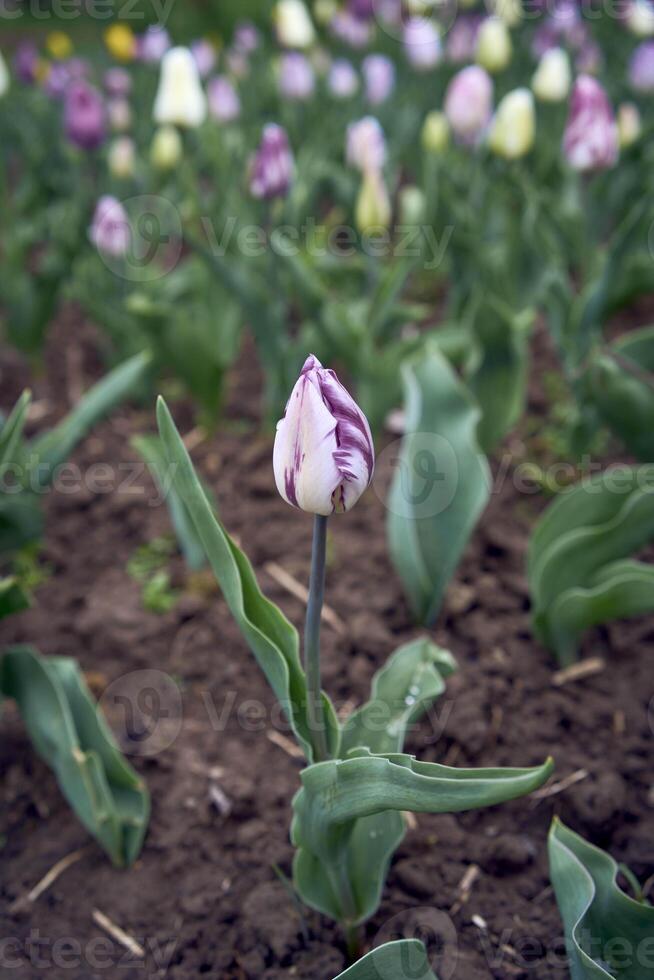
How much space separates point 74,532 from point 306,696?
1201mm

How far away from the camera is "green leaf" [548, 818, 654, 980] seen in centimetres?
107

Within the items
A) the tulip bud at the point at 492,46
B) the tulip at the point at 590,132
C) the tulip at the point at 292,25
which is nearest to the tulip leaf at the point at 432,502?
the tulip at the point at 590,132

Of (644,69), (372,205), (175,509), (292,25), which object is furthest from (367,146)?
(644,69)

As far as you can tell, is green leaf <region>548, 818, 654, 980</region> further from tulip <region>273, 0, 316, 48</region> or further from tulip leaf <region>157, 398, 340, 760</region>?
tulip <region>273, 0, 316, 48</region>

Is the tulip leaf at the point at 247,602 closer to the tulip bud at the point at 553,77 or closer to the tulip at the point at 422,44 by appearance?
the tulip bud at the point at 553,77

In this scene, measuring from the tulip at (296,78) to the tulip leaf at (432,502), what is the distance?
1.98m

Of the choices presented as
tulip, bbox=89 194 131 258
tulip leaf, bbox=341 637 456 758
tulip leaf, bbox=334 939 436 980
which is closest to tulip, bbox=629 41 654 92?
tulip, bbox=89 194 131 258

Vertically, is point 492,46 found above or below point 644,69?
above

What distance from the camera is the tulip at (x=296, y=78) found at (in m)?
3.34

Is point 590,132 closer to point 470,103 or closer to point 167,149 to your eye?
point 470,103

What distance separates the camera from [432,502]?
1.73 meters

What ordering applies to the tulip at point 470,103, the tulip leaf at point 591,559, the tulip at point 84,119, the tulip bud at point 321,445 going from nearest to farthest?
the tulip bud at point 321,445 < the tulip leaf at point 591,559 < the tulip at point 470,103 < the tulip at point 84,119

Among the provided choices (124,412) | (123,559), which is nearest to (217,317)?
(124,412)

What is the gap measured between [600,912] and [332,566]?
962mm
